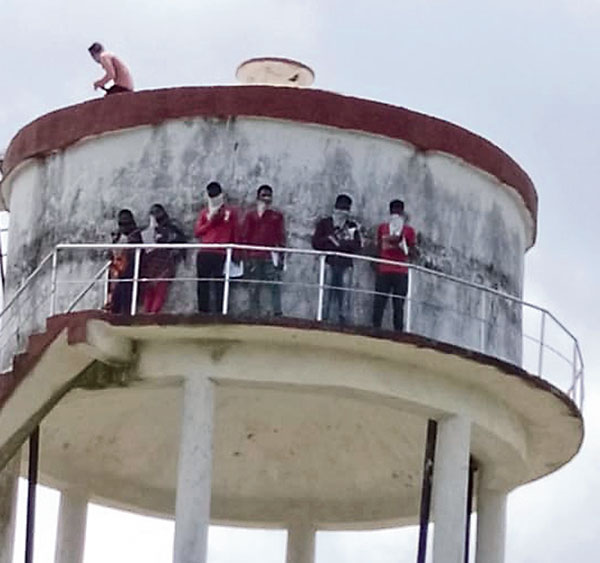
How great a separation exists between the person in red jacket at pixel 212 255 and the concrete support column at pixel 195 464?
3.25 feet

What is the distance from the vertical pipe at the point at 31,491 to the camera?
37.4m

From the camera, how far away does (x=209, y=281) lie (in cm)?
3506

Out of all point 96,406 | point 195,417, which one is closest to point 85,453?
point 96,406

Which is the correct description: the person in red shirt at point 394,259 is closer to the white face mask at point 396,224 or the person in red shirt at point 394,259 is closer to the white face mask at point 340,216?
the white face mask at point 396,224

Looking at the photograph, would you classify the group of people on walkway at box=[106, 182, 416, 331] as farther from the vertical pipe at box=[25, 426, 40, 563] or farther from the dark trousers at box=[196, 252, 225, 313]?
the vertical pipe at box=[25, 426, 40, 563]

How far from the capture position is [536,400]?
36781mm

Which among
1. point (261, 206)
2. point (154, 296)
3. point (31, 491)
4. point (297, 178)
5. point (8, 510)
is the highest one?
point (297, 178)

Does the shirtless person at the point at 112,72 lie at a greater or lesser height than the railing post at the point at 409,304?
greater

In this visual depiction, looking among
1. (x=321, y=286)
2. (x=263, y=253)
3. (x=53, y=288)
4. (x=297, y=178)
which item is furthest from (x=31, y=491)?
(x=297, y=178)

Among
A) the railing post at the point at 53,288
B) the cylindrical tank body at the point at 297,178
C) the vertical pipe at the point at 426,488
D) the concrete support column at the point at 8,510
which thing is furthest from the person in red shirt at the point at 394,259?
the concrete support column at the point at 8,510

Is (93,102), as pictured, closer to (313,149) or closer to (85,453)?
(313,149)

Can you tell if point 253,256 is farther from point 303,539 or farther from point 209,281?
point 303,539

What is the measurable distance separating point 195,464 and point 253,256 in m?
2.66

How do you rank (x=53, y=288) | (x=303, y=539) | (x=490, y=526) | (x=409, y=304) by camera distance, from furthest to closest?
(x=303, y=539), (x=490, y=526), (x=53, y=288), (x=409, y=304)
